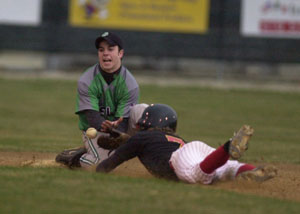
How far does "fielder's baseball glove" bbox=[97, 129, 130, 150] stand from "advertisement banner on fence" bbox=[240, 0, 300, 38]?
50.0ft

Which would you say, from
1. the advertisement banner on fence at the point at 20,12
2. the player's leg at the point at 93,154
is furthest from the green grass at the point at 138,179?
the advertisement banner on fence at the point at 20,12

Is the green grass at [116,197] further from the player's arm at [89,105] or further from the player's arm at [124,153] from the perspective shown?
the player's arm at [89,105]

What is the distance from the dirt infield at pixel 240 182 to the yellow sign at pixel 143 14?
40.9 ft

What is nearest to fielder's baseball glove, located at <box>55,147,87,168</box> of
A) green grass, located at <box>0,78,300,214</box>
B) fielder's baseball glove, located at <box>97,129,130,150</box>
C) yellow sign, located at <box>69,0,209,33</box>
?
fielder's baseball glove, located at <box>97,129,130,150</box>

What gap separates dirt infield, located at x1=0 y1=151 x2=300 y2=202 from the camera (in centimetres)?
660

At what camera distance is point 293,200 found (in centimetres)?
631

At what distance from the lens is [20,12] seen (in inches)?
868

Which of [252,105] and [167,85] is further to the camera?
[167,85]

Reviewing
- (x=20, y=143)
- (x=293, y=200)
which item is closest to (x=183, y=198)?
(x=293, y=200)

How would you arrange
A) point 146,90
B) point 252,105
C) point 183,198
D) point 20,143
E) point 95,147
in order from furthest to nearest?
point 146,90
point 252,105
point 20,143
point 95,147
point 183,198

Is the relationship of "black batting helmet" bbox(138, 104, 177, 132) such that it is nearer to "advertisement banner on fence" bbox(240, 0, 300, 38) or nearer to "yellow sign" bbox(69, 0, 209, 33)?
"yellow sign" bbox(69, 0, 209, 33)

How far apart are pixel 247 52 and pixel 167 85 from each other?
292cm

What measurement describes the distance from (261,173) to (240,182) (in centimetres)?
41

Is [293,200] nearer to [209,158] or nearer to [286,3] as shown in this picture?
[209,158]
